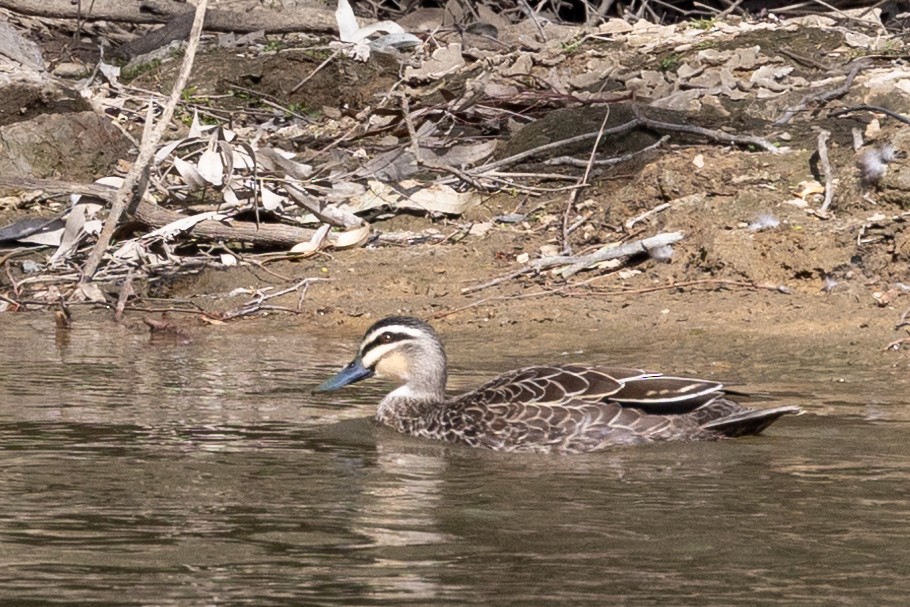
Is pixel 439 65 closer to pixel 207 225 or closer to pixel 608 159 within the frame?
pixel 608 159

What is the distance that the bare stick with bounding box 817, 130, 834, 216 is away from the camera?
12648 mm

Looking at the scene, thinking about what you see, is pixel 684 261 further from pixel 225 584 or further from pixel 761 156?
pixel 225 584

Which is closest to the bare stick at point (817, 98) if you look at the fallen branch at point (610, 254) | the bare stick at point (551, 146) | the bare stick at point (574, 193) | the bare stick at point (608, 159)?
the bare stick at point (608, 159)

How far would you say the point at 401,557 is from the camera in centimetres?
650

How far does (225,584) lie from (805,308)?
20.9ft

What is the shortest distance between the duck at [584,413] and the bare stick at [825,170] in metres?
3.80

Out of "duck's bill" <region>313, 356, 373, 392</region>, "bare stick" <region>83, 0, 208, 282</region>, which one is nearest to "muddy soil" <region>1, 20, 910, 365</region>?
"bare stick" <region>83, 0, 208, 282</region>

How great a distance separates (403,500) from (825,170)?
6.42 m

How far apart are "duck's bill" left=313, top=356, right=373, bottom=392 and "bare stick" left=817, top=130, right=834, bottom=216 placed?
171 inches

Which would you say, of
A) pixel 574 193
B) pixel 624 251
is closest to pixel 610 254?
pixel 624 251

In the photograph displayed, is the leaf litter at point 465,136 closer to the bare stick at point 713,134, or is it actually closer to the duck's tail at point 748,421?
the bare stick at point 713,134

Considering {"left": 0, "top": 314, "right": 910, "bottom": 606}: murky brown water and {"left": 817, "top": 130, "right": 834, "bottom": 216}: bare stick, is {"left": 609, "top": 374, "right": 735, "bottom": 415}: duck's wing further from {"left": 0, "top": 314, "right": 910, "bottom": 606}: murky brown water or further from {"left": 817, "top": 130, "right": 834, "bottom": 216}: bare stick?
{"left": 817, "top": 130, "right": 834, "bottom": 216}: bare stick

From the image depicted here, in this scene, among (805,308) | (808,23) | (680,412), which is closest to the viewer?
(680,412)

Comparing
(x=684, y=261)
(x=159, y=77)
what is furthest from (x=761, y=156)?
(x=159, y=77)
